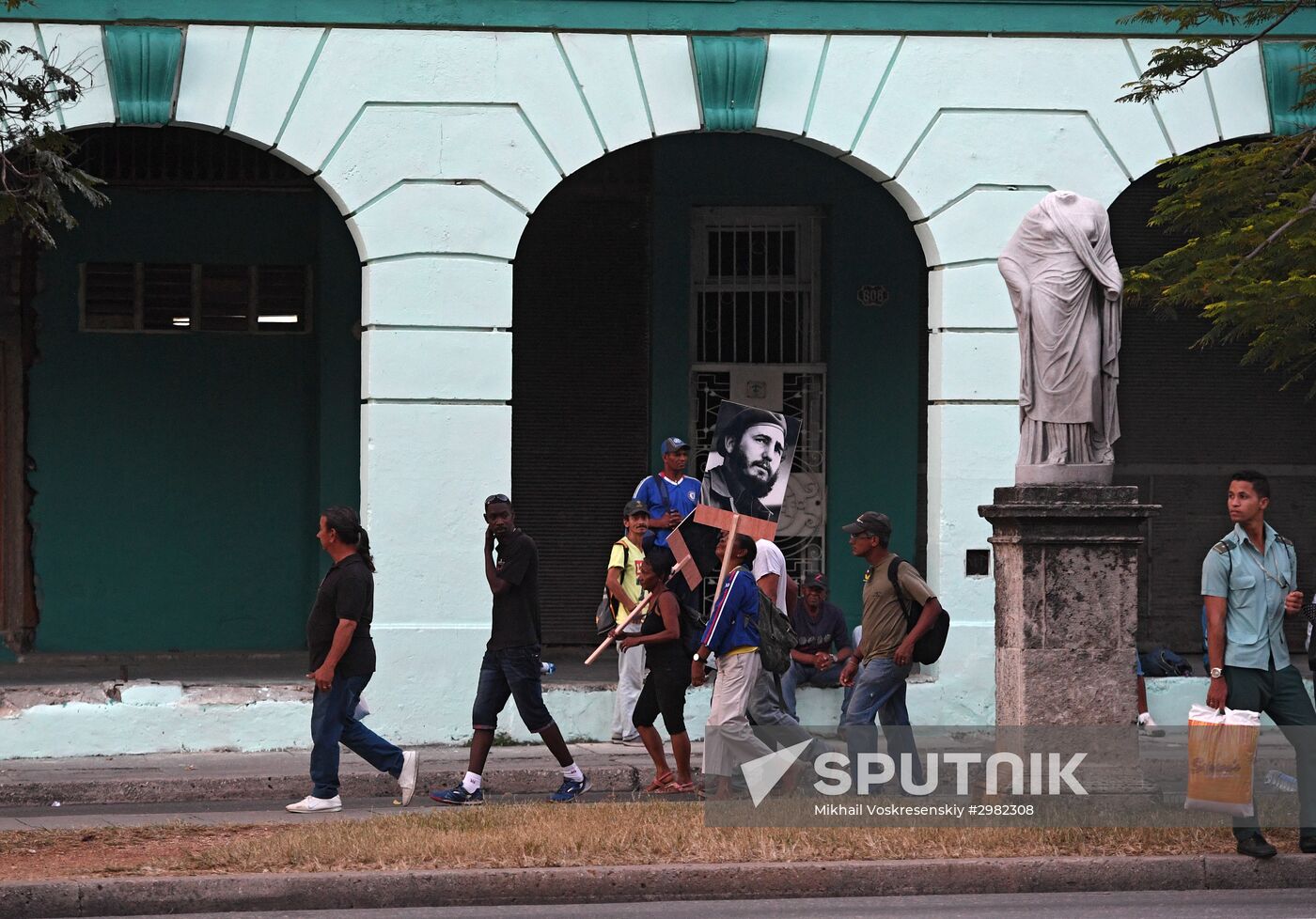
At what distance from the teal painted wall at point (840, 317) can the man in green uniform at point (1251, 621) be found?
6.72 meters

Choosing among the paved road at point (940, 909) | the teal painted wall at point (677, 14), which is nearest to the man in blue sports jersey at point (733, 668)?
the paved road at point (940, 909)

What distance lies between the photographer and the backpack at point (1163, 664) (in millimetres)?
14337

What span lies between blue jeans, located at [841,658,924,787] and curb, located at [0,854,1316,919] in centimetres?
220

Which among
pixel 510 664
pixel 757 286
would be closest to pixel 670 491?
pixel 510 664

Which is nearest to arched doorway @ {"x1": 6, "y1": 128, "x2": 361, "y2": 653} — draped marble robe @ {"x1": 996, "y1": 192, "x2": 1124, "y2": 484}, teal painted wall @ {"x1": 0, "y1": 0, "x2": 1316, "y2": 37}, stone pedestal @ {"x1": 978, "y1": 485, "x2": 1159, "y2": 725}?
teal painted wall @ {"x1": 0, "y1": 0, "x2": 1316, "y2": 37}

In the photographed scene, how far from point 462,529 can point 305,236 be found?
155 inches

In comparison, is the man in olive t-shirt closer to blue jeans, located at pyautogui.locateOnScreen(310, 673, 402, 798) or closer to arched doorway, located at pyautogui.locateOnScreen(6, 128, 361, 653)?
blue jeans, located at pyautogui.locateOnScreen(310, 673, 402, 798)

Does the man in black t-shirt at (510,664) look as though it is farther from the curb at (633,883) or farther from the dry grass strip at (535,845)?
the curb at (633,883)

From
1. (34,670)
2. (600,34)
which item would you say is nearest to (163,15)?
(600,34)

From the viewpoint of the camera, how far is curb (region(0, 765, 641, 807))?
1134cm

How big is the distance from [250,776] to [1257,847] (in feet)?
20.0

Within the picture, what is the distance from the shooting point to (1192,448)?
16219 mm

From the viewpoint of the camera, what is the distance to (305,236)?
15773 mm

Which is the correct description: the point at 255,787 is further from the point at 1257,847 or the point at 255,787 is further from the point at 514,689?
the point at 1257,847
